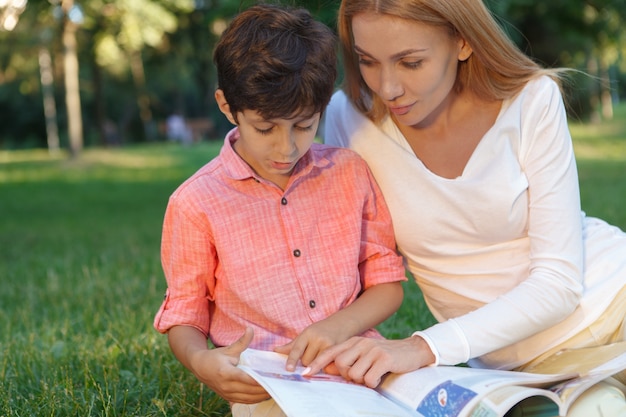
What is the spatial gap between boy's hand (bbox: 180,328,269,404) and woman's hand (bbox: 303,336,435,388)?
0.46 ft

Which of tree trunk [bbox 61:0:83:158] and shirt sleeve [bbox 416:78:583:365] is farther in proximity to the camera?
tree trunk [bbox 61:0:83:158]

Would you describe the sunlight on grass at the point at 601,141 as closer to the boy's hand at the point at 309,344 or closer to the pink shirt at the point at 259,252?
the pink shirt at the point at 259,252

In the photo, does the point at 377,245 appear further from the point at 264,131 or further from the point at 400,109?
the point at 264,131

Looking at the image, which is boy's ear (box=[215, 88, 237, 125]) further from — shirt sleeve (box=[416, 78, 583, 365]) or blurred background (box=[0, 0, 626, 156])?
shirt sleeve (box=[416, 78, 583, 365])

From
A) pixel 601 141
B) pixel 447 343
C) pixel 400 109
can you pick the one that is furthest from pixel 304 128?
pixel 601 141

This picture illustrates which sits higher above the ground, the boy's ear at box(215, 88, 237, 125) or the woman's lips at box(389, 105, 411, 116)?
the boy's ear at box(215, 88, 237, 125)

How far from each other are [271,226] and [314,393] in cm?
59

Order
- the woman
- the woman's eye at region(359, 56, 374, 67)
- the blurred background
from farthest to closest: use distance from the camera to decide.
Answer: the blurred background < the woman's eye at region(359, 56, 374, 67) < the woman

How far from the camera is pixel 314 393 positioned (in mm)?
1869

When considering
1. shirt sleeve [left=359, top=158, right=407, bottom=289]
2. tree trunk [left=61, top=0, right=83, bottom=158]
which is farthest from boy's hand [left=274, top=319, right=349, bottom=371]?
tree trunk [left=61, top=0, right=83, bottom=158]

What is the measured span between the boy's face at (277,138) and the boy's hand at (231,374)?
0.49 metres

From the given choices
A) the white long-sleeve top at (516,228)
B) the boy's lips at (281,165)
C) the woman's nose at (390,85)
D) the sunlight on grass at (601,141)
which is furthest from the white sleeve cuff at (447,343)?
the sunlight on grass at (601,141)

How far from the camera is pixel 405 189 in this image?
2.50 metres

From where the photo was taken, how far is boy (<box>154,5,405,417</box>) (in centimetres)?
218
